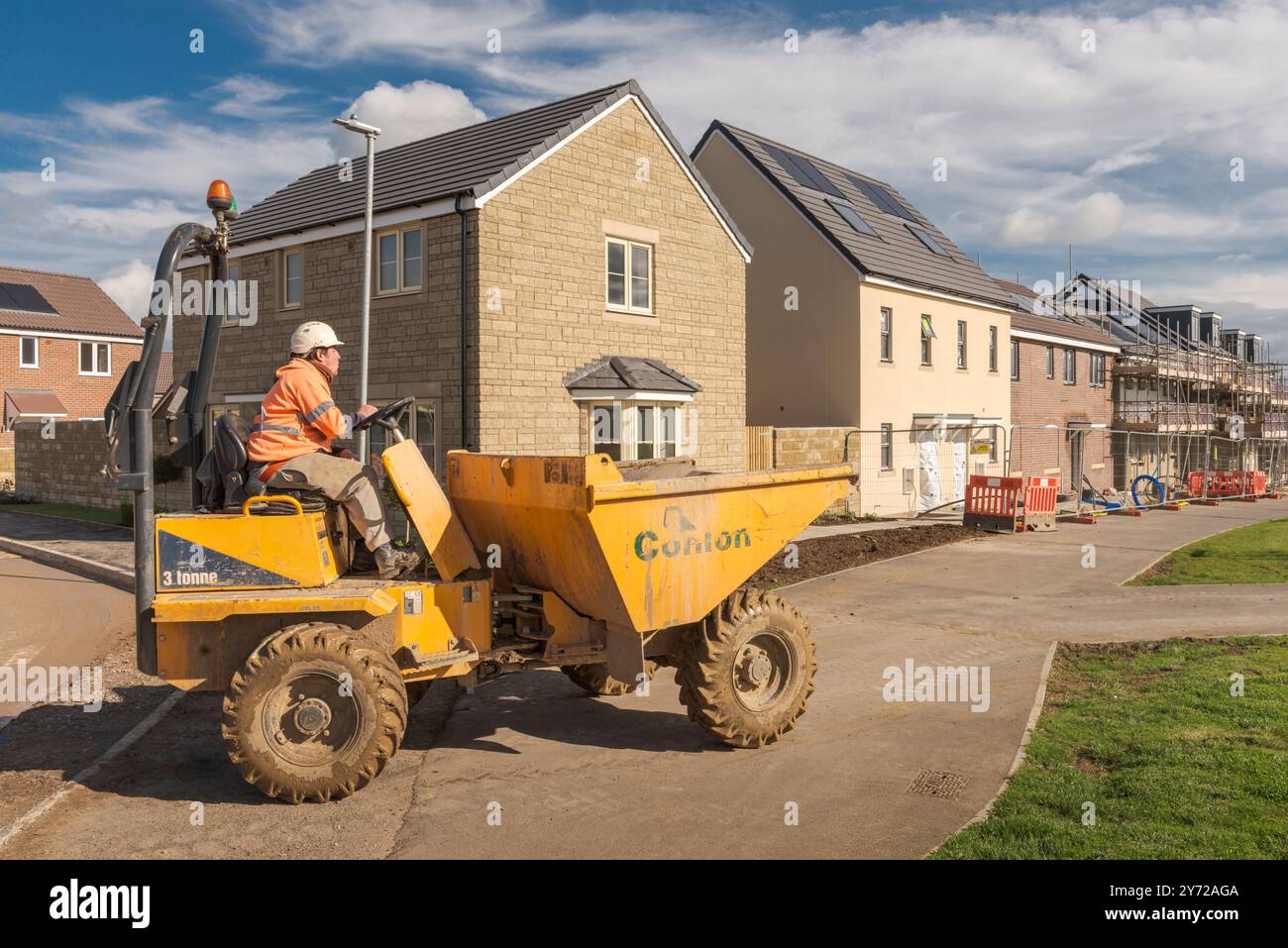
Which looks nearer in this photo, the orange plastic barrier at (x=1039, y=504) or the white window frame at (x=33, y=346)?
the orange plastic barrier at (x=1039, y=504)

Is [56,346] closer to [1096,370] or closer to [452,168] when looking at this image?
[452,168]

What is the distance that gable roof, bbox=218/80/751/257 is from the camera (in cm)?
1688

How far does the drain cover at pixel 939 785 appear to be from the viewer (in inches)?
231

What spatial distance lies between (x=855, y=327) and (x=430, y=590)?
64.8 feet

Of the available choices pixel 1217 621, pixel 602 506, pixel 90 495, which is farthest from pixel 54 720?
pixel 90 495

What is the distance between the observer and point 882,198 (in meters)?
31.6

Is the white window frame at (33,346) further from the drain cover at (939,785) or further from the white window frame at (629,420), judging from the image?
the drain cover at (939,785)

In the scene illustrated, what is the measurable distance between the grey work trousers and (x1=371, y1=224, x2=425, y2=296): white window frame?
1123cm

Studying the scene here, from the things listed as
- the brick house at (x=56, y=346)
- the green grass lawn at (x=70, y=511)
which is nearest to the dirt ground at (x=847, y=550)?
the green grass lawn at (x=70, y=511)

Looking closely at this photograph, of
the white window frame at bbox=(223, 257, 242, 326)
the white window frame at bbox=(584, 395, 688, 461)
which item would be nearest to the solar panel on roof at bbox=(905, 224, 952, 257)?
the white window frame at bbox=(584, 395, 688, 461)

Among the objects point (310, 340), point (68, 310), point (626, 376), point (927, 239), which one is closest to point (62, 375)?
point (68, 310)

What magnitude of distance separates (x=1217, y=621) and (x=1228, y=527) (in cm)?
1154

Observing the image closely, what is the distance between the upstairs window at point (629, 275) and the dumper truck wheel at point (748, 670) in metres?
12.2
